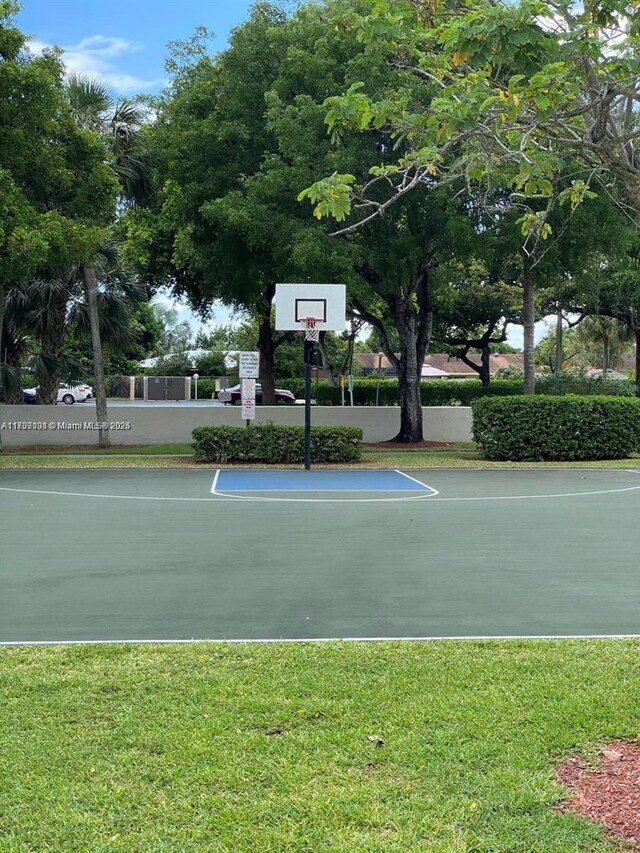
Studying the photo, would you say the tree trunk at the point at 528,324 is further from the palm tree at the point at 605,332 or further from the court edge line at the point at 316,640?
the palm tree at the point at 605,332

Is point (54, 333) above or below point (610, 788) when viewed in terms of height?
above

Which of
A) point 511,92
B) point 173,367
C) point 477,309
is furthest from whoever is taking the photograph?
point 173,367

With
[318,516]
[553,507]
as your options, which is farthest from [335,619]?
[553,507]

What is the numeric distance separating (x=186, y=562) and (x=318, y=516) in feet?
12.5

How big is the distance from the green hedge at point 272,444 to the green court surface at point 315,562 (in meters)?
5.14

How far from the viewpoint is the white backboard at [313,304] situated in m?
21.0

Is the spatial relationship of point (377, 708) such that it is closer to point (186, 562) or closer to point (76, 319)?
point (186, 562)

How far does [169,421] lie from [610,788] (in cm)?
2455

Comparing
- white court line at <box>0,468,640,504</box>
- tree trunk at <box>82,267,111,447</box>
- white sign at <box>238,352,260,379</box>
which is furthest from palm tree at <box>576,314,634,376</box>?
white court line at <box>0,468,640,504</box>

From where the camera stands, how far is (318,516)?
1304 centimetres

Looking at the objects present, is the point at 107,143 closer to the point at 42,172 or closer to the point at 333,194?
the point at 42,172

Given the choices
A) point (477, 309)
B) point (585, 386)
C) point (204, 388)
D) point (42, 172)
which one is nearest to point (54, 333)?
point (42, 172)

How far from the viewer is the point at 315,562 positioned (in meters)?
9.49

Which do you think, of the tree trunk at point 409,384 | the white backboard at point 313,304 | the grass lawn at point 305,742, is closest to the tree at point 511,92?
the grass lawn at point 305,742
